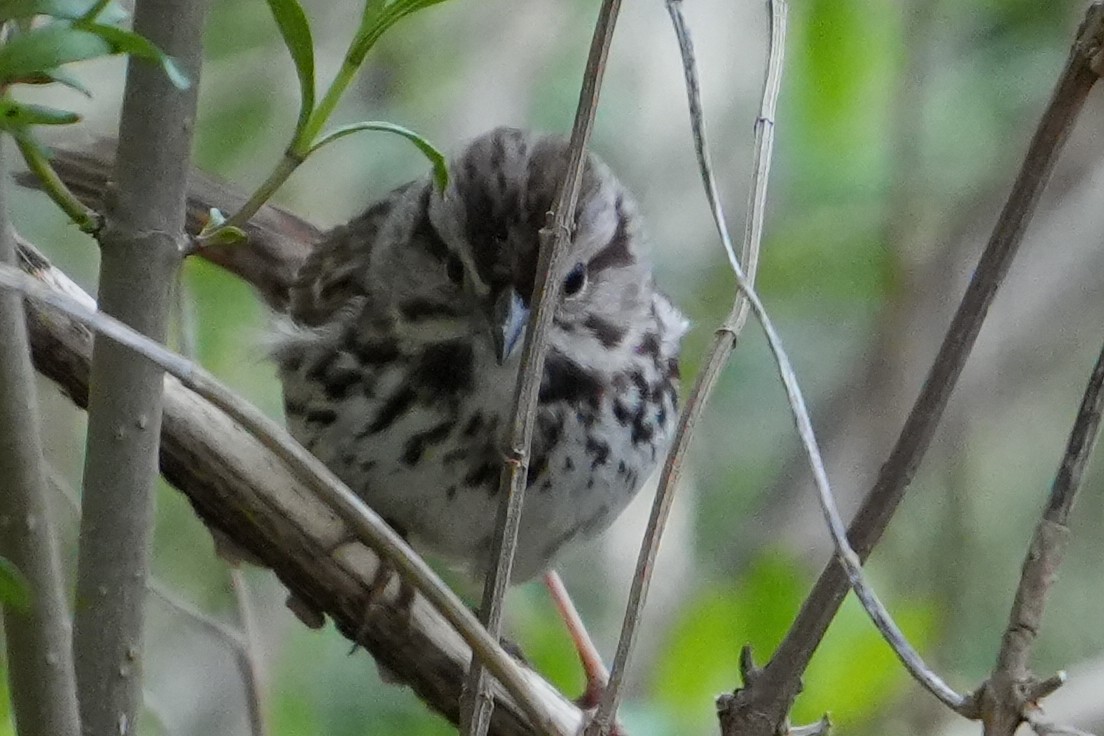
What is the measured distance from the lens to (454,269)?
5.05 ft

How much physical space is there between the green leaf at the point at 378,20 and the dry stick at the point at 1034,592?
413 millimetres

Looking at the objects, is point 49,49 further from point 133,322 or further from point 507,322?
point 507,322

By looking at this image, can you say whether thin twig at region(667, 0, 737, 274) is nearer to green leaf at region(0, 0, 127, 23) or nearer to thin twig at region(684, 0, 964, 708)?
thin twig at region(684, 0, 964, 708)

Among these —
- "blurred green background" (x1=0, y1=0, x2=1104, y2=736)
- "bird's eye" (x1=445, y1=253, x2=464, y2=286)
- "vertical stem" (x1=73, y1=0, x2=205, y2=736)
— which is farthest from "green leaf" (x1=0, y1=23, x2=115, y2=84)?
"blurred green background" (x1=0, y1=0, x2=1104, y2=736)

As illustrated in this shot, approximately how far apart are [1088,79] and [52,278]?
0.84 metres

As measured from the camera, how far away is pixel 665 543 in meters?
2.28

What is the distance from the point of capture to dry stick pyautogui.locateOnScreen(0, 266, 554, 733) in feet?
2.31

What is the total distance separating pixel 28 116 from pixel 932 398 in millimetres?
485

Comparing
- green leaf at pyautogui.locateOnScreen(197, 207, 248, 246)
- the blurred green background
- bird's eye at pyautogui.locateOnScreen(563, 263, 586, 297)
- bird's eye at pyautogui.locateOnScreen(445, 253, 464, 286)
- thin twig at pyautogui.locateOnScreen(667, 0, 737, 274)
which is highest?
the blurred green background

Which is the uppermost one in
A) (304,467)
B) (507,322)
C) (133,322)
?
(507,322)

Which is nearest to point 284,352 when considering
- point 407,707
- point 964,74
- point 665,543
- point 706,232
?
point 407,707

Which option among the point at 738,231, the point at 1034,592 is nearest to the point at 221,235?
the point at 1034,592

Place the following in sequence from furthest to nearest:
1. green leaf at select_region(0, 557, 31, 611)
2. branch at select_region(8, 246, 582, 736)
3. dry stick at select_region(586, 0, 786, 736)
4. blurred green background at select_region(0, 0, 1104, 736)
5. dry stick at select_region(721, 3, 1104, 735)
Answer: blurred green background at select_region(0, 0, 1104, 736)
branch at select_region(8, 246, 582, 736)
dry stick at select_region(586, 0, 786, 736)
dry stick at select_region(721, 3, 1104, 735)
green leaf at select_region(0, 557, 31, 611)

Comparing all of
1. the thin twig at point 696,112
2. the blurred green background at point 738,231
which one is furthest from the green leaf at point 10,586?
the blurred green background at point 738,231
